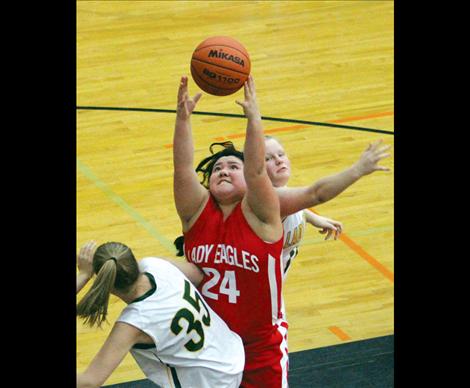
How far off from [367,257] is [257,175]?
3.45 m

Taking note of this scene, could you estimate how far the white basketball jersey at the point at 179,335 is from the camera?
429 centimetres

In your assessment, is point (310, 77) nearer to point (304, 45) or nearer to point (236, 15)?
point (304, 45)

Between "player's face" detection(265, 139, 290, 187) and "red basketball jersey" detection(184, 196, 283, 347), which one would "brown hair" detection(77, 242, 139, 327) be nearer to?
"red basketball jersey" detection(184, 196, 283, 347)

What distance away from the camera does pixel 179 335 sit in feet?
14.2

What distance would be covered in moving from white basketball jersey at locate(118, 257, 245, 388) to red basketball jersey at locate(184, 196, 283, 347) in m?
0.13

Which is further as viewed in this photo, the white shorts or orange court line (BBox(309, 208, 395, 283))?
orange court line (BBox(309, 208, 395, 283))

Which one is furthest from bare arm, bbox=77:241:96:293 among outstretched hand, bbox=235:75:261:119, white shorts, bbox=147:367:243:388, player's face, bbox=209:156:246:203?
outstretched hand, bbox=235:75:261:119

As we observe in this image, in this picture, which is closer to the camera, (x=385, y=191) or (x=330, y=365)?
(x=330, y=365)

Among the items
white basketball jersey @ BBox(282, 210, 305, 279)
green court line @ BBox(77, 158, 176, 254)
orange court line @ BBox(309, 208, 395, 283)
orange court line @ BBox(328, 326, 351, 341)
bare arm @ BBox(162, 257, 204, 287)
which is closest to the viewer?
bare arm @ BBox(162, 257, 204, 287)

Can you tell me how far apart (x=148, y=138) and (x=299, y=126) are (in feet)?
4.70

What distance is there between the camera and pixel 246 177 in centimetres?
445

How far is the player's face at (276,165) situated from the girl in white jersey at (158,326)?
0.79 meters

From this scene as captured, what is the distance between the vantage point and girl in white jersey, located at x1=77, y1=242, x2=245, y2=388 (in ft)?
13.7
